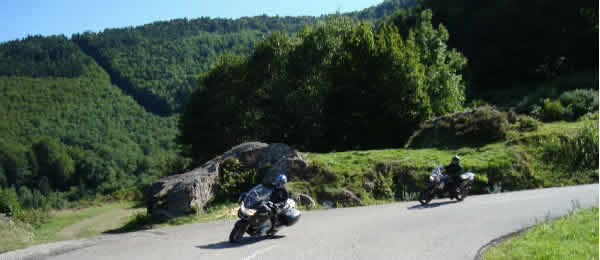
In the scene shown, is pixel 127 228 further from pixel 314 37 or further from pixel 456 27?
pixel 456 27

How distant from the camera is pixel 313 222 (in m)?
12.8

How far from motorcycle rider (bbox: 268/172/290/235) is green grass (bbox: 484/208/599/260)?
4474mm

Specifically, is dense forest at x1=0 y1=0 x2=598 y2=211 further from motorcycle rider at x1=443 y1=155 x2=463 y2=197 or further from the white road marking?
the white road marking

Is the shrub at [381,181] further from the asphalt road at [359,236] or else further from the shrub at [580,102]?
the shrub at [580,102]

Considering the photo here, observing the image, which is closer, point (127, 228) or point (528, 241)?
point (528, 241)

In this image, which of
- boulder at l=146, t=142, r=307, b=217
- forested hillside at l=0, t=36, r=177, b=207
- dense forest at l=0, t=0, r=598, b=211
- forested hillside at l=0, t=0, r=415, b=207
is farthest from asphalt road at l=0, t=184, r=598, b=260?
forested hillside at l=0, t=0, r=415, b=207

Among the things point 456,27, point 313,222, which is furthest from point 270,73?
point 456,27

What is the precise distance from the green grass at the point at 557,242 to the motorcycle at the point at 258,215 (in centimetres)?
444

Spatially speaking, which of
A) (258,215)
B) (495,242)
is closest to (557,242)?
(495,242)

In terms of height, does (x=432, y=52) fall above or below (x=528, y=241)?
above

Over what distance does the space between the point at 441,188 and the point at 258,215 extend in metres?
7.35

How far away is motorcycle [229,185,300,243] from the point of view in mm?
10422

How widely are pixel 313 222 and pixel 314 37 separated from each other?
20.6m

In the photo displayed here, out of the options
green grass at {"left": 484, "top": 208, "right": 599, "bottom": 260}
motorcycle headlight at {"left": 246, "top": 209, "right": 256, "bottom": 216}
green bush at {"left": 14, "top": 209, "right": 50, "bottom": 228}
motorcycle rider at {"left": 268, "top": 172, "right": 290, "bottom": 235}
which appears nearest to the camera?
green grass at {"left": 484, "top": 208, "right": 599, "bottom": 260}
